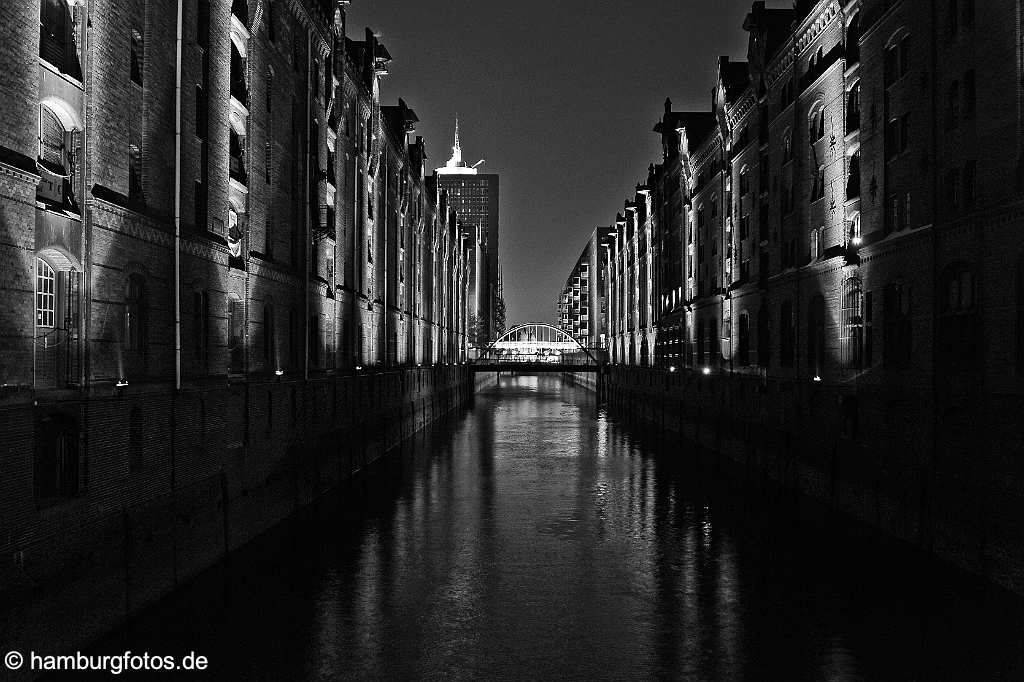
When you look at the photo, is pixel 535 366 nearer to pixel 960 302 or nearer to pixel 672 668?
pixel 960 302

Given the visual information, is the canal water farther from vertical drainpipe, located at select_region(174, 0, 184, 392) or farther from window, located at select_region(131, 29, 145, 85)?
window, located at select_region(131, 29, 145, 85)


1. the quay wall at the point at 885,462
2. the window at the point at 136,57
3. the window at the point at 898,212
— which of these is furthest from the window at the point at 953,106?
the window at the point at 136,57

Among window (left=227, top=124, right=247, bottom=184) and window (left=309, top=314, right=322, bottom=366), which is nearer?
window (left=227, top=124, right=247, bottom=184)

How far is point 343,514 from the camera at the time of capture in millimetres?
27219

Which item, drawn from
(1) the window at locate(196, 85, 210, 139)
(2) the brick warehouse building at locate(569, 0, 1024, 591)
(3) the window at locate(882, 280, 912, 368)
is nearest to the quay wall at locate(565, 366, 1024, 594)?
Result: (2) the brick warehouse building at locate(569, 0, 1024, 591)

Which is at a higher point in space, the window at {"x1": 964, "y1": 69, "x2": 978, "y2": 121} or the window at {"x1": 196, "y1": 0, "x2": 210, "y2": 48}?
the window at {"x1": 196, "y1": 0, "x2": 210, "y2": 48}

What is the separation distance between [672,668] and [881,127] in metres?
18.3

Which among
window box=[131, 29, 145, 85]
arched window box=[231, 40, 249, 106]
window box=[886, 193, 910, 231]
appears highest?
arched window box=[231, 40, 249, 106]

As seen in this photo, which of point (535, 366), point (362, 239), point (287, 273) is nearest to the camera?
point (287, 273)

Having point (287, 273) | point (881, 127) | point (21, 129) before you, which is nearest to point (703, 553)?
point (881, 127)

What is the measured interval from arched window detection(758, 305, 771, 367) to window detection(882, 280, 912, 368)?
44.3 ft

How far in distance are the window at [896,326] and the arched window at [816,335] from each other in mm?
5843

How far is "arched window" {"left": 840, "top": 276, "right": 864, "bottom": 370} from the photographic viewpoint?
2752 cm

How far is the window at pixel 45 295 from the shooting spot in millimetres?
13891
